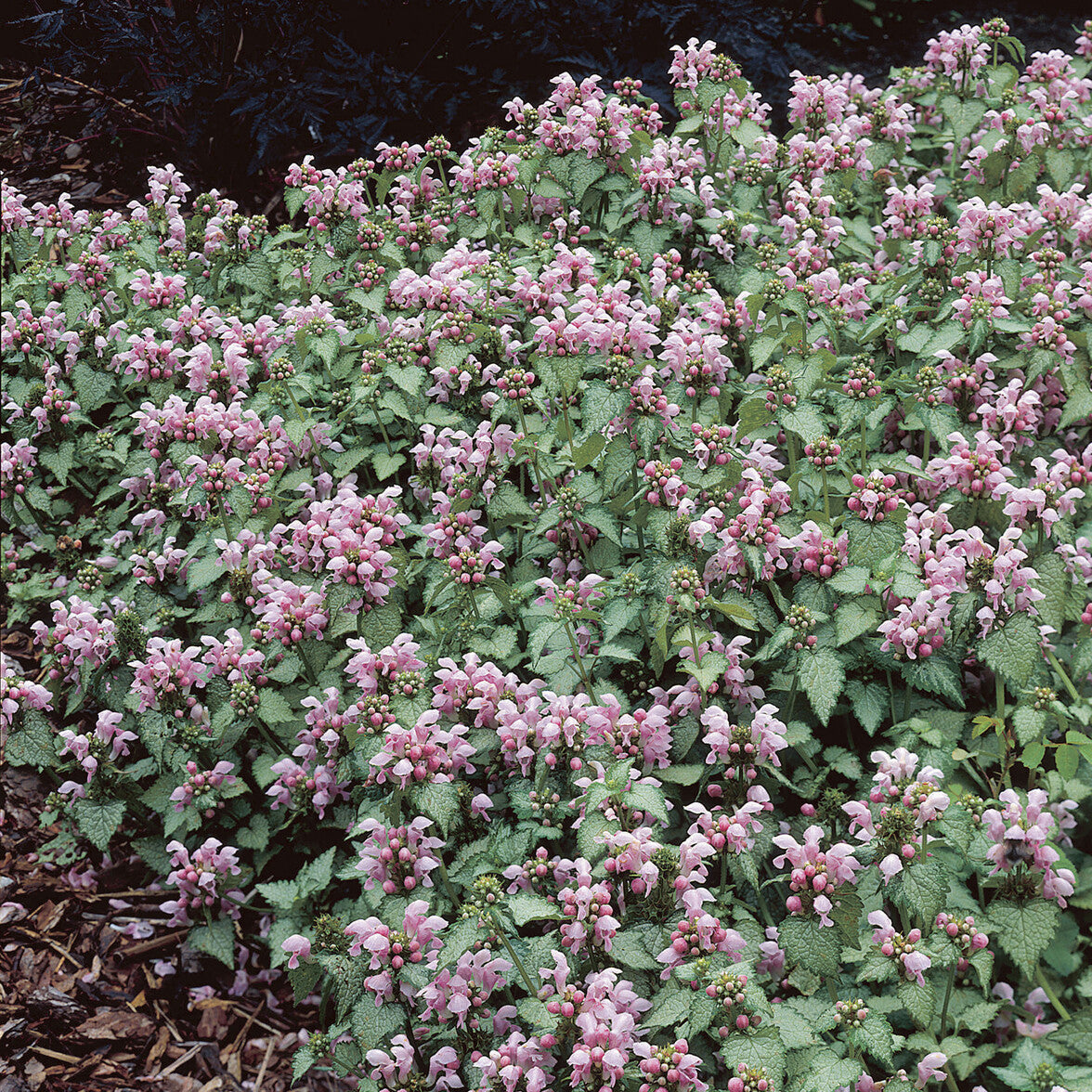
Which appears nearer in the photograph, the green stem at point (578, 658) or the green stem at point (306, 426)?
the green stem at point (578, 658)

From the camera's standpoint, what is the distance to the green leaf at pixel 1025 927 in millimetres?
2646

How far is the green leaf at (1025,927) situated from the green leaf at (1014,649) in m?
0.61

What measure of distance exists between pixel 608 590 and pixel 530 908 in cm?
106

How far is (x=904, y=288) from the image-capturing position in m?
4.23

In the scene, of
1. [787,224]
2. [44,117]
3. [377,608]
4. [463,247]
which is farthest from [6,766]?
[44,117]

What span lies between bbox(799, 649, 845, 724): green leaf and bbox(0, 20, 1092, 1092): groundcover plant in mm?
14

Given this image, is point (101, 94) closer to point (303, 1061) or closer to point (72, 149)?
point (72, 149)

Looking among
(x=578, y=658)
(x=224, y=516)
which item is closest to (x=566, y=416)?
(x=578, y=658)

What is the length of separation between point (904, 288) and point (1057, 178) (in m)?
0.98

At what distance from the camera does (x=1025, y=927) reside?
8.79 feet

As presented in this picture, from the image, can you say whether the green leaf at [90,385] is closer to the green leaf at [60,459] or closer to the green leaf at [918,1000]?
the green leaf at [60,459]

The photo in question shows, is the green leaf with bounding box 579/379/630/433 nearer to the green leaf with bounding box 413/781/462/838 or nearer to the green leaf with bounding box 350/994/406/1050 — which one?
the green leaf with bounding box 413/781/462/838

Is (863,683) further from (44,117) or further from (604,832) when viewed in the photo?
(44,117)

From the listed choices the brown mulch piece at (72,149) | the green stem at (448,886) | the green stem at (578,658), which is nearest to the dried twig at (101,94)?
the brown mulch piece at (72,149)
